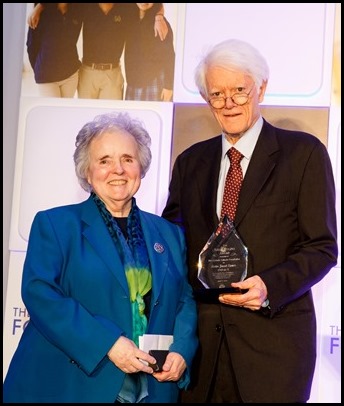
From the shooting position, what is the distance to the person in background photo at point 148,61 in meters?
3.68

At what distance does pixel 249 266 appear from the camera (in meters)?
2.72

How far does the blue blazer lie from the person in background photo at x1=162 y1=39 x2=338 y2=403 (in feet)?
0.56

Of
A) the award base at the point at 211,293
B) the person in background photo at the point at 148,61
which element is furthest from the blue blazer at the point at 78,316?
the person in background photo at the point at 148,61

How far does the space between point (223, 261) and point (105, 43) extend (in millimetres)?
1591

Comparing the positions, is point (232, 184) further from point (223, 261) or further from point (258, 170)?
point (223, 261)

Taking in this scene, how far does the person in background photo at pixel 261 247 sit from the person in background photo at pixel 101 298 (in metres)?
0.15

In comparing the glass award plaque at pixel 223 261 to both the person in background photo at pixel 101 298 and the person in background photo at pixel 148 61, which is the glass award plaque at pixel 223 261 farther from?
the person in background photo at pixel 148 61

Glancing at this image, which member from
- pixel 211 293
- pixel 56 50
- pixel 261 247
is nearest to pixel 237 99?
pixel 261 247

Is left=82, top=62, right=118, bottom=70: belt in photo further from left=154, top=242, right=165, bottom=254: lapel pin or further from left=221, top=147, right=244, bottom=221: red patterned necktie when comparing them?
left=154, top=242, right=165, bottom=254: lapel pin

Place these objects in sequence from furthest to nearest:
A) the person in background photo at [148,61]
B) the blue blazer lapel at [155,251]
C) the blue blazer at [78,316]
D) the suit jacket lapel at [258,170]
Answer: the person in background photo at [148,61], the suit jacket lapel at [258,170], the blue blazer lapel at [155,251], the blue blazer at [78,316]

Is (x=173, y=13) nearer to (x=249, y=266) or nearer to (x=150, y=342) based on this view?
(x=249, y=266)

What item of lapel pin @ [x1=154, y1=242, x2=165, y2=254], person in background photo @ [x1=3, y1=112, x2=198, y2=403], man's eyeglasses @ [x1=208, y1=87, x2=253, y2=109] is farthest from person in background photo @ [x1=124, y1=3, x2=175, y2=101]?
lapel pin @ [x1=154, y1=242, x2=165, y2=254]

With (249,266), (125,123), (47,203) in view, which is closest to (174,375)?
(249,266)

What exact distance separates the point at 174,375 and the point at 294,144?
970 millimetres
